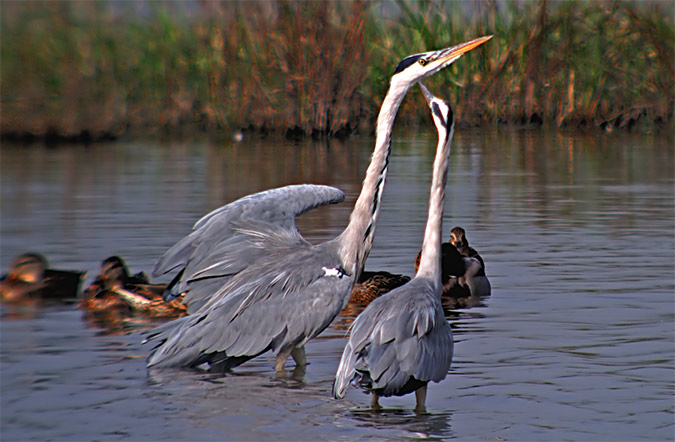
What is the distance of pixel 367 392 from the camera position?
20.2 ft

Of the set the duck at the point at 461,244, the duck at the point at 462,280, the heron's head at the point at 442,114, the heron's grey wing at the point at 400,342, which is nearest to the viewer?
the heron's grey wing at the point at 400,342

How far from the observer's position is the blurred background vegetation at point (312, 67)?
872 inches

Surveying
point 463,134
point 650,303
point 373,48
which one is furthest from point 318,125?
point 650,303

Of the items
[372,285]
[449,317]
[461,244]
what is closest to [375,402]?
[449,317]

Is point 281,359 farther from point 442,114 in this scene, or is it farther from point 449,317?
point 449,317

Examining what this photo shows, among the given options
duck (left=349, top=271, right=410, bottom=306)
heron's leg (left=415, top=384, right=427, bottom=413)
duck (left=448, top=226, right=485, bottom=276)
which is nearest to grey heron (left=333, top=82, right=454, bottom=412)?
heron's leg (left=415, top=384, right=427, bottom=413)

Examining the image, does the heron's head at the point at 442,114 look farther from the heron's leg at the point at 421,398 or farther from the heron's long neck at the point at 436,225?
the heron's leg at the point at 421,398

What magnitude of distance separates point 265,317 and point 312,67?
1560 centimetres

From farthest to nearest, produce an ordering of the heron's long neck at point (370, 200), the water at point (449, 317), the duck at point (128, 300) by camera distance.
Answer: the duck at point (128, 300) < the heron's long neck at point (370, 200) < the water at point (449, 317)

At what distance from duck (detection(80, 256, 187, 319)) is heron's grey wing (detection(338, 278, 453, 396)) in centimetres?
291

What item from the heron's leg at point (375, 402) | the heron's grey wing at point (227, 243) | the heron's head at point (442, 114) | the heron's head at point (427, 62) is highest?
the heron's head at point (427, 62)

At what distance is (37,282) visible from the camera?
29.5ft

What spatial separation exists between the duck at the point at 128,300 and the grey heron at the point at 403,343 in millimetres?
Answer: 2788

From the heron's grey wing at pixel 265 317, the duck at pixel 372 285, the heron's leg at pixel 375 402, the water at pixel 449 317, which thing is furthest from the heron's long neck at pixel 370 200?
the duck at pixel 372 285
